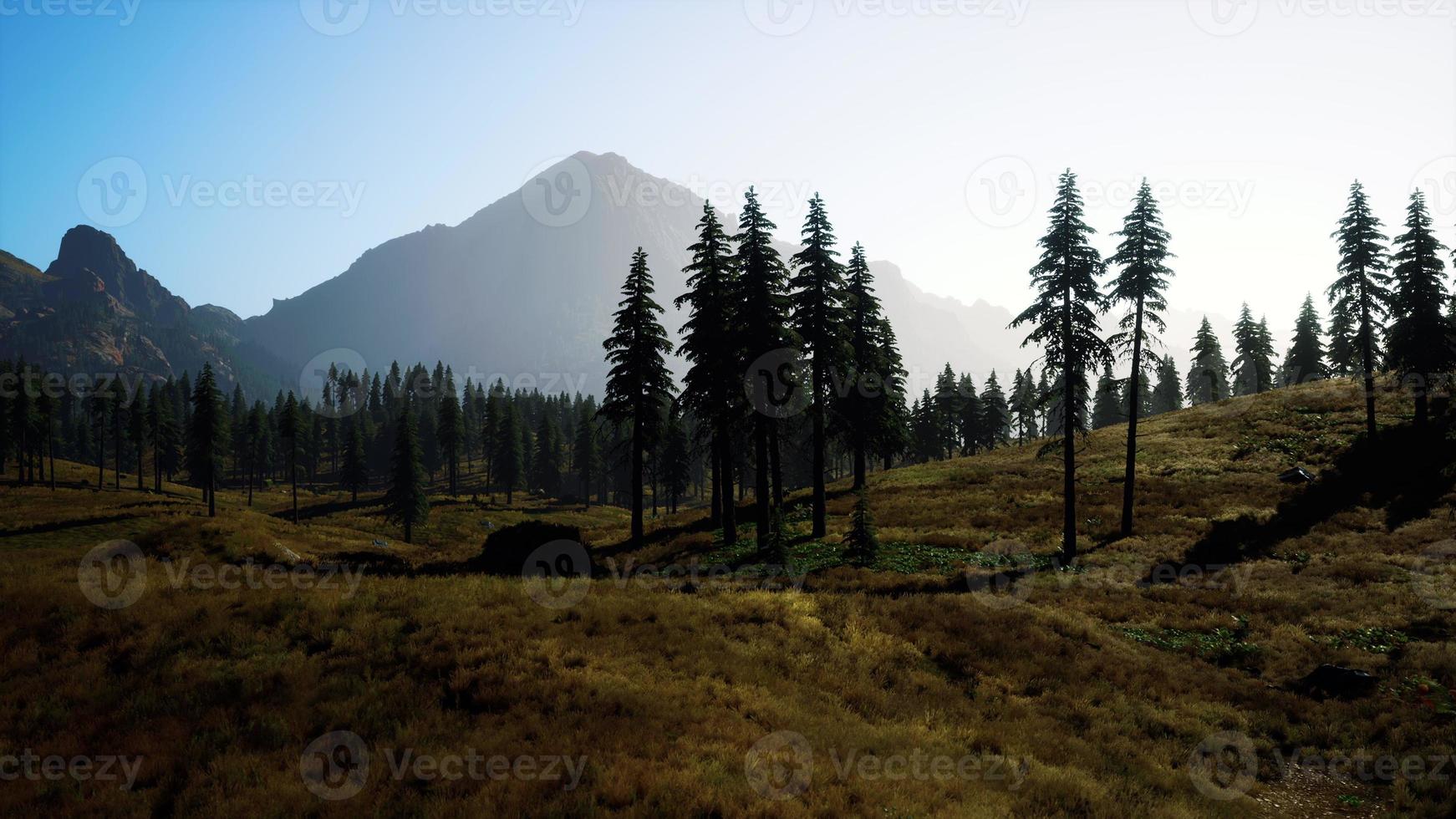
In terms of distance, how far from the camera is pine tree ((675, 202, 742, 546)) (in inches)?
1057

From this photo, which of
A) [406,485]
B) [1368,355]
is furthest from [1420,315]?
[406,485]

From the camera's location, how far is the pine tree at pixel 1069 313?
24.1m

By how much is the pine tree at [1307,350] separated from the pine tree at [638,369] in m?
73.4

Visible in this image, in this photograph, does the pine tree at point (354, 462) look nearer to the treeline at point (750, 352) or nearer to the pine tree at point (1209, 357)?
the treeline at point (750, 352)

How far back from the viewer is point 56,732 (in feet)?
28.1

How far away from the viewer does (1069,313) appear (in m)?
24.5

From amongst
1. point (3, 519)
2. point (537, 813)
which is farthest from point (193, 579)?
point (3, 519)

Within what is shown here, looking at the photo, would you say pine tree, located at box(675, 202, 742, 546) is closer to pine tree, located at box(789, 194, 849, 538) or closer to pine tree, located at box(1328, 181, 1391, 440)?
pine tree, located at box(789, 194, 849, 538)

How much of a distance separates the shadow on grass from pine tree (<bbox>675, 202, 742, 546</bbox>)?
18.1 meters

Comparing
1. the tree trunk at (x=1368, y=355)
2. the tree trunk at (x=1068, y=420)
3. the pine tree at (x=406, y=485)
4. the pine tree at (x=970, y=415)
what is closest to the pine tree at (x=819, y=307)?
the tree trunk at (x=1068, y=420)

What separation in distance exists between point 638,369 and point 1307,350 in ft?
252

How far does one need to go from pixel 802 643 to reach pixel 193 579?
13957mm

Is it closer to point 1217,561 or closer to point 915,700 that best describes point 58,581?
point 915,700

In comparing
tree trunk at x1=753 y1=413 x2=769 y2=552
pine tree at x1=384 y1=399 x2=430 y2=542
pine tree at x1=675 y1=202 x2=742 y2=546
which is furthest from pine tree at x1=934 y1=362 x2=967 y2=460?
pine tree at x1=384 y1=399 x2=430 y2=542
